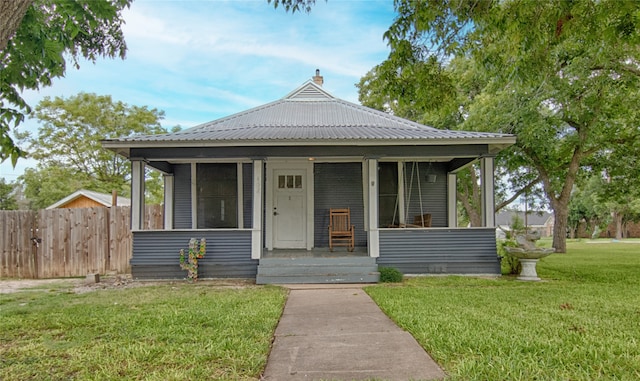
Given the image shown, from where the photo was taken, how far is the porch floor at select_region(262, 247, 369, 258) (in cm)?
760

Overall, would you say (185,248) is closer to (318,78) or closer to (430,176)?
(430,176)

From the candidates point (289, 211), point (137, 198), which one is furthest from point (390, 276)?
point (137, 198)

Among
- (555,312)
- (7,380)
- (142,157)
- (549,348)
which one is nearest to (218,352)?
(7,380)

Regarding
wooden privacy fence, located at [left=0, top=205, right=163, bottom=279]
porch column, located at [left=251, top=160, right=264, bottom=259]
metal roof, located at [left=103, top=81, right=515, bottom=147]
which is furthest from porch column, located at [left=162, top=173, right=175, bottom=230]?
porch column, located at [left=251, top=160, right=264, bottom=259]

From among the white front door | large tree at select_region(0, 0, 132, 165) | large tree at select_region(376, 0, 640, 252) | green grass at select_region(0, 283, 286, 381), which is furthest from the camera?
the white front door

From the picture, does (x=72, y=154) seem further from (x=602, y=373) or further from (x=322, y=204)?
(x=602, y=373)

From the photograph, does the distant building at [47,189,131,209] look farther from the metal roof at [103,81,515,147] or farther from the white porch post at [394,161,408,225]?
the white porch post at [394,161,408,225]

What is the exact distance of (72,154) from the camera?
70.2 ft

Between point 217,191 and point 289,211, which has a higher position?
point 217,191

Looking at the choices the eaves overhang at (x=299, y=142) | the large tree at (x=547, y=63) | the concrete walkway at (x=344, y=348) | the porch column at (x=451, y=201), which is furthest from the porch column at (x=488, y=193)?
the concrete walkway at (x=344, y=348)

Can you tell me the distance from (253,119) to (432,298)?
6.48 m

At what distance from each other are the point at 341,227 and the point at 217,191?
304 centimetres

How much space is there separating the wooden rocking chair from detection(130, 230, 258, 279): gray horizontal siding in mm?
2055

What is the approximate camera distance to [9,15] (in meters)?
1.99
